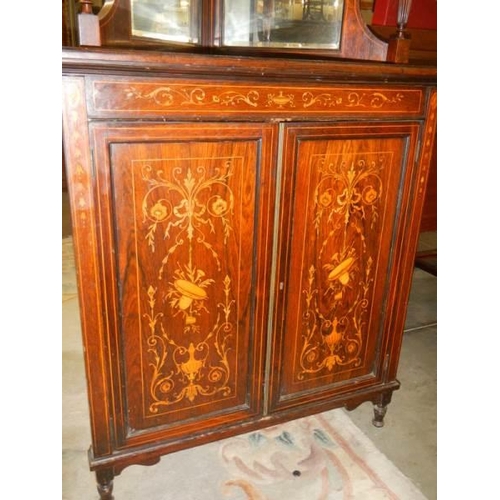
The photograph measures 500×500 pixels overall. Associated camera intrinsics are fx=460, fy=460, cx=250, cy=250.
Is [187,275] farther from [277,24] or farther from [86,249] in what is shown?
[277,24]

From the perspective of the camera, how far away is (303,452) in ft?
5.50

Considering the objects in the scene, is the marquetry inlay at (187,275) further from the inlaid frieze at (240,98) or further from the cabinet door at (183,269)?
the inlaid frieze at (240,98)

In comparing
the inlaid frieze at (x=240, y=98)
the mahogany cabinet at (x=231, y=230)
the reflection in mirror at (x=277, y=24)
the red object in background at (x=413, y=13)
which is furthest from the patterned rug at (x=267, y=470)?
the red object in background at (x=413, y=13)

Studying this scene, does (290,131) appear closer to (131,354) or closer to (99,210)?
(99,210)

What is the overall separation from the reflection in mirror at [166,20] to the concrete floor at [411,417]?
4.83 ft

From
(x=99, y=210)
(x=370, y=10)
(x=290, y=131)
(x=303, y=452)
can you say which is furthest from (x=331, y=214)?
(x=370, y=10)

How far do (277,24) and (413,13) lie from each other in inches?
49.8

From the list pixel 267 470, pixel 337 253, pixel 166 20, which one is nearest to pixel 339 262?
pixel 337 253

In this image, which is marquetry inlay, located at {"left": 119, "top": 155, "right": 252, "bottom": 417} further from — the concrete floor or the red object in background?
the red object in background
